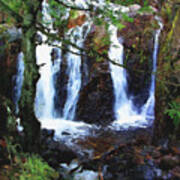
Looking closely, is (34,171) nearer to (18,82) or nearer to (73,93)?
(73,93)

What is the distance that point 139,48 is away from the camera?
9.46 m

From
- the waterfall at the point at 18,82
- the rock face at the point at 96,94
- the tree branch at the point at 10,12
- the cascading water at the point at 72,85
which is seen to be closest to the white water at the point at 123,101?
the rock face at the point at 96,94

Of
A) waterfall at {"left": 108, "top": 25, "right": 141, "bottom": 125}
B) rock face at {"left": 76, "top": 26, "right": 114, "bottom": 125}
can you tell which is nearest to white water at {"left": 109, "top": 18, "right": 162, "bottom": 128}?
waterfall at {"left": 108, "top": 25, "right": 141, "bottom": 125}

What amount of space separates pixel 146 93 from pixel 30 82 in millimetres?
7835

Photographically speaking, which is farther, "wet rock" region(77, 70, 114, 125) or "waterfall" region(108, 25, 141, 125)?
"waterfall" region(108, 25, 141, 125)

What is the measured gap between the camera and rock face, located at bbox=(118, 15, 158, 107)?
942cm

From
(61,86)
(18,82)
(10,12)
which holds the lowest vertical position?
(61,86)

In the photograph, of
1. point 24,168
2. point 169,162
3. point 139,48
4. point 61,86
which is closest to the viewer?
point 24,168

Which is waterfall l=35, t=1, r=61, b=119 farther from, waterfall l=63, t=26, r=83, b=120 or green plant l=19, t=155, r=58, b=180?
green plant l=19, t=155, r=58, b=180

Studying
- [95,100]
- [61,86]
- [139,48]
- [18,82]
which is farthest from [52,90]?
[139,48]

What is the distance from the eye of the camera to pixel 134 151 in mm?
4523

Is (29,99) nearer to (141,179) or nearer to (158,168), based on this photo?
(141,179)

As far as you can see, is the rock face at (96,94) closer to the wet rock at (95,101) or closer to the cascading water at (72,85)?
the wet rock at (95,101)

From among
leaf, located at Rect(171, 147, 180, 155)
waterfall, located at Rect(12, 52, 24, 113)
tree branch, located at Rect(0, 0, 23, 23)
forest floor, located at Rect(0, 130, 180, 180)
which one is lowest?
forest floor, located at Rect(0, 130, 180, 180)
